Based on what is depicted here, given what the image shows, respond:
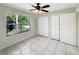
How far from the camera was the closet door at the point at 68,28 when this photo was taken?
4325 mm

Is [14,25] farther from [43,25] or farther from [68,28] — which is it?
[68,28]

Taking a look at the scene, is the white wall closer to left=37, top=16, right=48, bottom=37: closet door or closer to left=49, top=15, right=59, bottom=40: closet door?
left=37, top=16, right=48, bottom=37: closet door

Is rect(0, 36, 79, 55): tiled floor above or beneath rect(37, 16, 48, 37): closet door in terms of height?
beneath

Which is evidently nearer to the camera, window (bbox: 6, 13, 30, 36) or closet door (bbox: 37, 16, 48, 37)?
window (bbox: 6, 13, 30, 36)

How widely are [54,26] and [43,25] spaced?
1.08 metres

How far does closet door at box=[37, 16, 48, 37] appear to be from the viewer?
21.1 ft

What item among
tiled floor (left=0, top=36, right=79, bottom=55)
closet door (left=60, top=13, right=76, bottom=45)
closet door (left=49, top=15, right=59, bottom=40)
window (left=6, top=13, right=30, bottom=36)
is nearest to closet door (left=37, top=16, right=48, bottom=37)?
closet door (left=49, top=15, right=59, bottom=40)

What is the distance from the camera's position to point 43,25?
21.9ft

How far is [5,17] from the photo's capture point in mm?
4020

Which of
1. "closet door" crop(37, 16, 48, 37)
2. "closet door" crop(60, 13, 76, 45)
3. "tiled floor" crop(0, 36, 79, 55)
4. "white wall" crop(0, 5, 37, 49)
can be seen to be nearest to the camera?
"tiled floor" crop(0, 36, 79, 55)

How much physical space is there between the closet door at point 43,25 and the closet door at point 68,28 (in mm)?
1511

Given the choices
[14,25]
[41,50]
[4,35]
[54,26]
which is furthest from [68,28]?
[4,35]

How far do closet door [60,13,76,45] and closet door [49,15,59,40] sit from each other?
0.45 meters
